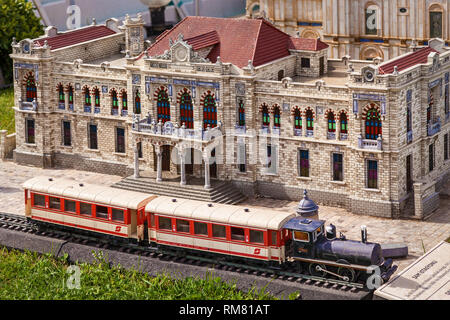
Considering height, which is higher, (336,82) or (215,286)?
(336,82)

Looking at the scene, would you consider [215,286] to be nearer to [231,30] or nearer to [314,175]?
[314,175]

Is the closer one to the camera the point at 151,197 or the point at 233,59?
the point at 151,197

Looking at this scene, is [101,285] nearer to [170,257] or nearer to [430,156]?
[170,257]

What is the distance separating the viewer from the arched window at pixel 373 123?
7550 centimetres

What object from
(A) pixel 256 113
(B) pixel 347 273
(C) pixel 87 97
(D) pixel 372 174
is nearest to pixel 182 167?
(A) pixel 256 113

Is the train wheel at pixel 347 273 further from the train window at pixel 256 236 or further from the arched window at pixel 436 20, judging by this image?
the arched window at pixel 436 20

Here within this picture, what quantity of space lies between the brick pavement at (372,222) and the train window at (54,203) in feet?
22.5

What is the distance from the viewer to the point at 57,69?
8838 centimetres

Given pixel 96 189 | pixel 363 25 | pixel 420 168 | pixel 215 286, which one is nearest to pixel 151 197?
pixel 96 189

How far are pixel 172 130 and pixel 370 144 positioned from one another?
14.6 meters

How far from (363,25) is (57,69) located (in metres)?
31.0
